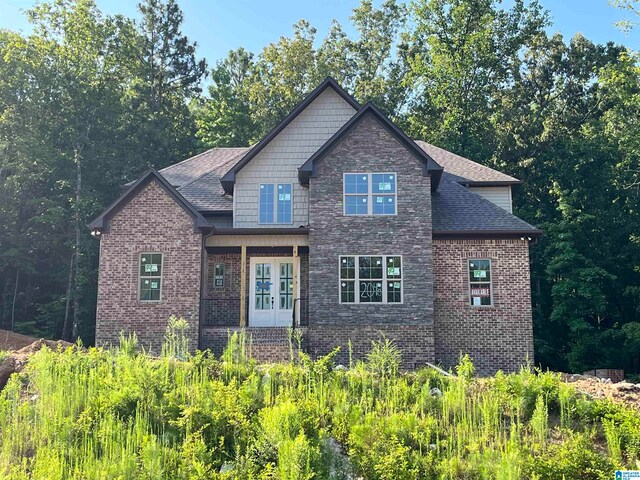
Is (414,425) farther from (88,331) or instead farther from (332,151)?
(88,331)

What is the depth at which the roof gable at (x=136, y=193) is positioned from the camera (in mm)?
17469

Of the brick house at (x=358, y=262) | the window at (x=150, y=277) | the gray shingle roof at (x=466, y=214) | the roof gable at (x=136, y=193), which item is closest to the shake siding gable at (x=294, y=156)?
the brick house at (x=358, y=262)

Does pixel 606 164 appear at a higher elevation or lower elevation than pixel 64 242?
higher

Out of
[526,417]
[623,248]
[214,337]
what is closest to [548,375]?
[526,417]

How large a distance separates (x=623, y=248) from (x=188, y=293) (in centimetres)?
2044

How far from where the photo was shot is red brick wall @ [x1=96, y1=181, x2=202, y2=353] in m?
17.2

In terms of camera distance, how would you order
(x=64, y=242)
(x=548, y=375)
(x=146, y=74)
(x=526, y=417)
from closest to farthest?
(x=526, y=417)
(x=548, y=375)
(x=64, y=242)
(x=146, y=74)

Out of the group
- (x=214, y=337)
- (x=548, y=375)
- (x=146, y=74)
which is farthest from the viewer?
(x=146, y=74)

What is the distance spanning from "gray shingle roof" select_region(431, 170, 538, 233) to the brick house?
0.21 ft

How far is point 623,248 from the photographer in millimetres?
27625

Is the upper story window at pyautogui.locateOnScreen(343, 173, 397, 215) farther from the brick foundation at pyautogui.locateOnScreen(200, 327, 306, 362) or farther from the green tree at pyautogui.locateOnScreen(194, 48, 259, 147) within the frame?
the green tree at pyautogui.locateOnScreen(194, 48, 259, 147)

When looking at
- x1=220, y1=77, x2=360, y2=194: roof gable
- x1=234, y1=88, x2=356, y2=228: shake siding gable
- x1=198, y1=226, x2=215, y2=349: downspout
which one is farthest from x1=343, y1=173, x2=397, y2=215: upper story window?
x1=198, y1=226, x2=215, y2=349: downspout

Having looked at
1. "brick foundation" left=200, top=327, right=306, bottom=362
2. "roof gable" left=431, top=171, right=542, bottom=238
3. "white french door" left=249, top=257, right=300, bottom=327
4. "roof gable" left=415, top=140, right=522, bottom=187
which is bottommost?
"brick foundation" left=200, top=327, right=306, bottom=362

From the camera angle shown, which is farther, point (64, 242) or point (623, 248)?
point (64, 242)
